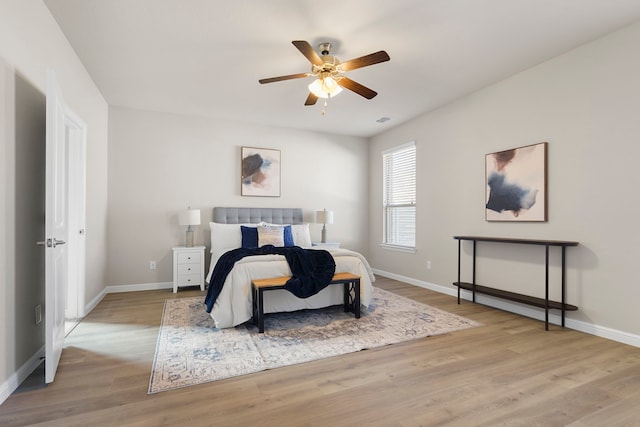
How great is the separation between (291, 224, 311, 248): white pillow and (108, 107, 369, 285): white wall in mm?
612

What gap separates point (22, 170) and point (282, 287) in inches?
87.8

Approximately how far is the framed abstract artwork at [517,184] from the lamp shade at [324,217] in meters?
2.56

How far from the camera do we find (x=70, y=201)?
352 cm

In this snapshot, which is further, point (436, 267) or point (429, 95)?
point (436, 267)

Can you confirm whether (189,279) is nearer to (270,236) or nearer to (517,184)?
(270,236)

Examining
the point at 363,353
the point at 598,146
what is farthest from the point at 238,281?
the point at 598,146

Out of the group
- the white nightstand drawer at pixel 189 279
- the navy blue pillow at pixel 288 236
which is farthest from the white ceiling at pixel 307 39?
the white nightstand drawer at pixel 189 279

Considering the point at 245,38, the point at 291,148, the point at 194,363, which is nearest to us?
the point at 194,363

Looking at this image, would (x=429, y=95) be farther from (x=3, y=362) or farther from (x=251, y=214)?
(x=3, y=362)

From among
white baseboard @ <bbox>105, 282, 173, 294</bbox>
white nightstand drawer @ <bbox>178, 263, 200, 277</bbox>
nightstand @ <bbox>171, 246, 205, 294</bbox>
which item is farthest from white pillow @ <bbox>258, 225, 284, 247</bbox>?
white baseboard @ <bbox>105, 282, 173, 294</bbox>

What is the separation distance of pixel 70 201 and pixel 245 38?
8.63ft

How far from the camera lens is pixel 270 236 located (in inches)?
191

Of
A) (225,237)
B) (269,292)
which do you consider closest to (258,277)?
(269,292)

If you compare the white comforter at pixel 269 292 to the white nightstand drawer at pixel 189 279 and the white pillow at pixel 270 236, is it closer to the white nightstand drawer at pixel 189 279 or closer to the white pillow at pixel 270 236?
the white pillow at pixel 270 236
